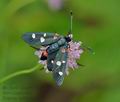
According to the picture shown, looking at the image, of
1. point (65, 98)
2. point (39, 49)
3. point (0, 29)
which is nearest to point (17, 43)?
point (0, 29)

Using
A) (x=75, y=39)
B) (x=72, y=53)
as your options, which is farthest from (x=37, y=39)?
(x=75, y=39)

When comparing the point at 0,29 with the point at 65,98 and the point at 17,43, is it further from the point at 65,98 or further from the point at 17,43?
the point at 65,98

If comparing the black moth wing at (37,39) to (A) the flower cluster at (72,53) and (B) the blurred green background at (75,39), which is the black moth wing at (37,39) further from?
(B) the blurred green background at (75,39)

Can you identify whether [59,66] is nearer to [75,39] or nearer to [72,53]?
[72,53]

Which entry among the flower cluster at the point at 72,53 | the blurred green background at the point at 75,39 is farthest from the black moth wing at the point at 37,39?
the blurred green background at the point at 75,39

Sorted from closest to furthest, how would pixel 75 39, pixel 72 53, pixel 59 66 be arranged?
1. pixel 59 66
2. pixel 72 53
3. pixel 75 39

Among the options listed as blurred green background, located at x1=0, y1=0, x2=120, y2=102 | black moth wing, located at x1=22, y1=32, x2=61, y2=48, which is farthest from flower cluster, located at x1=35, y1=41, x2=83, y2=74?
blurred green background, located at x1=0, y1=0, x2=120, y2=102
